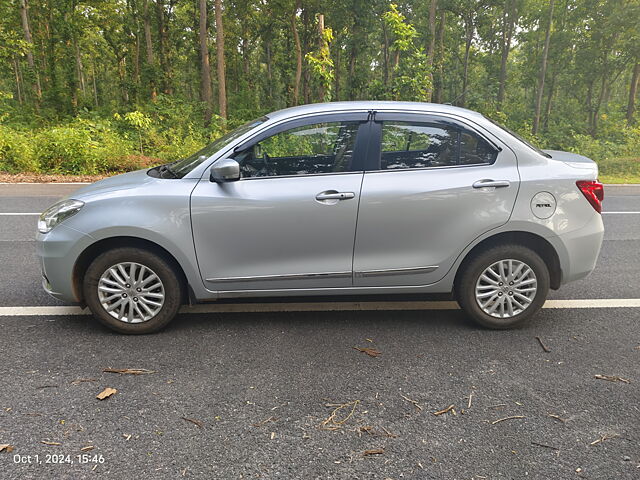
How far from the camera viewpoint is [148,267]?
12.0 feet

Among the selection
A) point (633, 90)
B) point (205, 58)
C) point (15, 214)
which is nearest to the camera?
point (15, 214)

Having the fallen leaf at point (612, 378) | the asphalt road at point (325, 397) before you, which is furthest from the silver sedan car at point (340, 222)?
the fallen leaf at point (612, 378)

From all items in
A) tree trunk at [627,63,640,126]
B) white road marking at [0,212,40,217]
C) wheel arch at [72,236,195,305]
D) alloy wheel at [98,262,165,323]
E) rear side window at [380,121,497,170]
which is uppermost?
tree trunk at [627,63,640,126]

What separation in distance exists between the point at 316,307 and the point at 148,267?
5.08ft

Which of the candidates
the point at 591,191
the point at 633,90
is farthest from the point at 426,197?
the point at 633,90

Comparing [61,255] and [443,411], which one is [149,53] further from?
[443,411]

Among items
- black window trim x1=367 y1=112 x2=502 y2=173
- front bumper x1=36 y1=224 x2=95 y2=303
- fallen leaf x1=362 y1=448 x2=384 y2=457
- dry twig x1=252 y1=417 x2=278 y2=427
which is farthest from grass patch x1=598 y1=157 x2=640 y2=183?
front bumper x1=36 y1=224 x2=95 y2=303

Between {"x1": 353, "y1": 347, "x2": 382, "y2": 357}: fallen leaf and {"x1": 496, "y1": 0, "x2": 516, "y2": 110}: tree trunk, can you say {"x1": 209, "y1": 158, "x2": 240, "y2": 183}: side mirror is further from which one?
{"x1": 496, "y1": 0, "x2": 516, "y2": 110}: tree trunk

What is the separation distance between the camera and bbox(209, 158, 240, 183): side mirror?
3574 mm

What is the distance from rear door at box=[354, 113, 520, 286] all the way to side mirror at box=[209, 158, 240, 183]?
3.27 feet

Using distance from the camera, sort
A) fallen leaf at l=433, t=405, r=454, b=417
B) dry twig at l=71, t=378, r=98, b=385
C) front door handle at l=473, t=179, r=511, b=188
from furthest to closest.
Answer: front door handle at l=473, t=179, r=511, b=188
dry twig at l=71, t=378, r=98, b=385
fallen leaf at l=433, t=405, r=454, b=417

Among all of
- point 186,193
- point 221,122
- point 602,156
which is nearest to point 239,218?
point 186,193

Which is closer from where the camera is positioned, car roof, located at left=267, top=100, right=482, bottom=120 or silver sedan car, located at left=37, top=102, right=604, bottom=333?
silver sedan car, located at left=37, top=102, right=604, bottom=333

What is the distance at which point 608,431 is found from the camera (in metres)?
2.63
